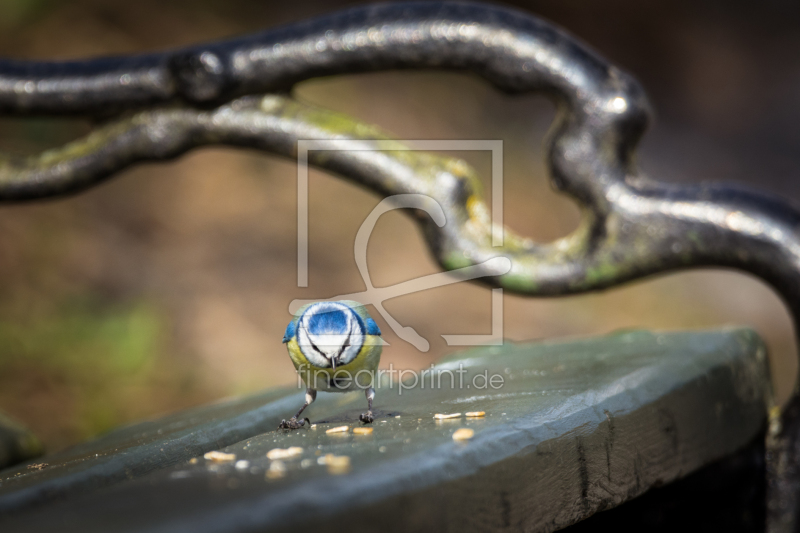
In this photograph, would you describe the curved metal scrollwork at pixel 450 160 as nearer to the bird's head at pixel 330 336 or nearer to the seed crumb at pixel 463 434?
the bird's head at pixel 330 336

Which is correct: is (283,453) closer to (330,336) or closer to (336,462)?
(336,462)

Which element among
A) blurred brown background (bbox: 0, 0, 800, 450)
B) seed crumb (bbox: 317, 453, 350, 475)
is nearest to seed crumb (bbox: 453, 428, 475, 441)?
seed crumb (bbox: 317, 453, 350, 475)

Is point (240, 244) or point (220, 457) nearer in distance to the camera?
point (220, 457)

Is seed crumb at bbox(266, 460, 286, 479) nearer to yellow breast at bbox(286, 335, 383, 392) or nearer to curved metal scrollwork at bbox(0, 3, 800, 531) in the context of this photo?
yellow breast at bbox(286, 335, 383, 392)

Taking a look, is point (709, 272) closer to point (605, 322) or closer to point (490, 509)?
point (605, 322)

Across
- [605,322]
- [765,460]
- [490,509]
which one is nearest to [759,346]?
[765,460]

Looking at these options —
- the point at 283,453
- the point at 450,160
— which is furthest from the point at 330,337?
the point at 450,160
